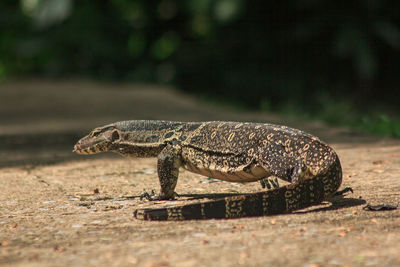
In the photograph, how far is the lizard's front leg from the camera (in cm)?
468

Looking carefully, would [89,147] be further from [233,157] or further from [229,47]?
[229,47]

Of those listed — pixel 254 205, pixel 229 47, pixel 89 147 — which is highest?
pixel 229 47

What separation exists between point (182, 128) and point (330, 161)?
139cm

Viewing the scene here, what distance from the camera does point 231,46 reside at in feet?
65.1

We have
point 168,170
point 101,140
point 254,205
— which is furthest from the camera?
point 101,140

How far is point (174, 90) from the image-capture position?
19.7m

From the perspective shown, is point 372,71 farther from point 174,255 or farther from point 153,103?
point 174,255

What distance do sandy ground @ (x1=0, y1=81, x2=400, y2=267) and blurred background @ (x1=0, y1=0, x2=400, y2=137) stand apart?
9546 millimetres

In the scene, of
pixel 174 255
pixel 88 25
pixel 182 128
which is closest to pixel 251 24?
pixel 88 25

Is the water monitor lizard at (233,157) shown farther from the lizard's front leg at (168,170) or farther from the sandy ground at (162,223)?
the sandy ground at (162,223)

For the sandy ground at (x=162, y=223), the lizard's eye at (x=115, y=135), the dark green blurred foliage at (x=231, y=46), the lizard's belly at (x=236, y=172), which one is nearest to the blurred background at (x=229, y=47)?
the dark green blurred foliage at (x=231, y=46)

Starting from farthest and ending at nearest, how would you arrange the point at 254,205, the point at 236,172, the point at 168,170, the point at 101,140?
the point at 101,140 → the point at 168,170 → the point at 236,172 → the point at 254,205

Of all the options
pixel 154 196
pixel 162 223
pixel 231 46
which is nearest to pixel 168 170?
pixel 154 196

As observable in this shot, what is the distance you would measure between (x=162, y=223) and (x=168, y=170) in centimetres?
88
